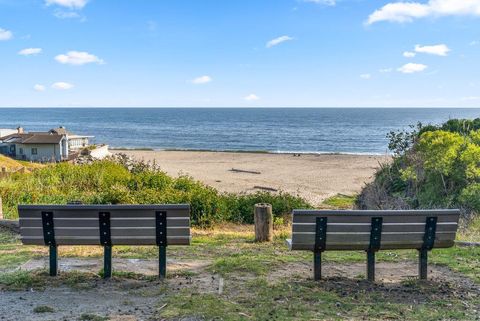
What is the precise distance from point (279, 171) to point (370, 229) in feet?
112

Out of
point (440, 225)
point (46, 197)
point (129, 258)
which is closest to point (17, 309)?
point (129, 258)

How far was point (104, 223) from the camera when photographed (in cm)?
524

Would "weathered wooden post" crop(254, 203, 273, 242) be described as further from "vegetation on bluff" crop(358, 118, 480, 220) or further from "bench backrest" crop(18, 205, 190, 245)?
"vegetation on bluff" crop(358, 118, 480, 220)

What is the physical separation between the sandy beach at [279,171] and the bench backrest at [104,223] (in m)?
20.0

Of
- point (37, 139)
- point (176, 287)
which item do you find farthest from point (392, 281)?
point (37, 139)

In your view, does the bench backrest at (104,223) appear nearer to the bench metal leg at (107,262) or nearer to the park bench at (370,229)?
the bench metal leg at (107,262)

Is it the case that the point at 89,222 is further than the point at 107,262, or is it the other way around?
the point at 107,262

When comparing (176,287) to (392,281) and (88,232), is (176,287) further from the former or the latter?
(392,281)

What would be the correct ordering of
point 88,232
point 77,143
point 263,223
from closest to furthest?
1. point 88,232
2. point 263,223
3. point 77,143

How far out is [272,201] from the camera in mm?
16078

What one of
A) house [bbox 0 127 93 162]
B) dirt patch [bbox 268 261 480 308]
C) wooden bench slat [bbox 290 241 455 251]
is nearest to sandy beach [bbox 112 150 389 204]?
house [bbox 0 127 93 162]

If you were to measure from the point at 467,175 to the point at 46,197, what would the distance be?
11497mm

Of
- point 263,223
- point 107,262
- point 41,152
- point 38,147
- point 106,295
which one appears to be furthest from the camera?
point 38,147

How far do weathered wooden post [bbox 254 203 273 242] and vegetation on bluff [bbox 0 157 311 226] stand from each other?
4.31 meters
